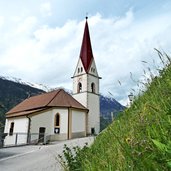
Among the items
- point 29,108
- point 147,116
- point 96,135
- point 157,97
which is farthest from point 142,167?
point 29,108

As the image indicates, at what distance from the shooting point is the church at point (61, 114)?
130 ft

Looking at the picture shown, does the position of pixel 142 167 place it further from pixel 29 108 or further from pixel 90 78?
pixel 90 78

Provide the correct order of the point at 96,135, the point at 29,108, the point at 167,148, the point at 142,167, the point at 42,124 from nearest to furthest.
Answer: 1. the point at 167,148
2. the point at 142,167
3. the point at 96,135
4. the point at 42,124
5. the point at 29,108

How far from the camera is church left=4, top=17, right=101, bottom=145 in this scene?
39656 millimetres

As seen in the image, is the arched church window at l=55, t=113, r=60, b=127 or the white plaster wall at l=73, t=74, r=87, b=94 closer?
the arched church window at l=55, t=113, r=60, b=127

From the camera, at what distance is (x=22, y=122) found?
41594mm

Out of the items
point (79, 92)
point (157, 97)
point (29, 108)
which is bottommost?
point (157, 97)

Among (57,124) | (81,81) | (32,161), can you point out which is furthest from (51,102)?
(32,161)

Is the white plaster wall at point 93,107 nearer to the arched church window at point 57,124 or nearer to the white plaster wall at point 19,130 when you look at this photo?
the arched church window at point 57,124

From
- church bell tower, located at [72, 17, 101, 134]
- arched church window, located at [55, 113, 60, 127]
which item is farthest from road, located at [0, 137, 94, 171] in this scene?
church bell tower, located at [72, 17, 101, 134]

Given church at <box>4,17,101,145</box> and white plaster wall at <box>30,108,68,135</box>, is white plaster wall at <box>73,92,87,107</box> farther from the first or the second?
white plaster wall at <box>30,108,68,135</box>

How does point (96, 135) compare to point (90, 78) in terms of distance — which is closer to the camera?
point (96, 135)

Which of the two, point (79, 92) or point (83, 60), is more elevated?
point (83, 60)

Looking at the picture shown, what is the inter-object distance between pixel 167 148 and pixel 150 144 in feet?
1.31
